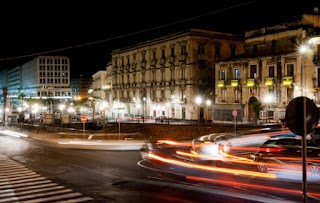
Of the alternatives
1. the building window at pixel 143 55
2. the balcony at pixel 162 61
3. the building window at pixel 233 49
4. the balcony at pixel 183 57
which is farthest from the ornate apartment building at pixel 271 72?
the building window at pixel 143 55

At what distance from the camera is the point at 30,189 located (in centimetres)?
1529

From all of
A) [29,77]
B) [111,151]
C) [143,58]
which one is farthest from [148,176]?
[29,77]

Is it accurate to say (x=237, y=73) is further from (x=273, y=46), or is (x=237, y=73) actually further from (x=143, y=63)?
(x=143, y=63)

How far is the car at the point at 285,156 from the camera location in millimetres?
16328

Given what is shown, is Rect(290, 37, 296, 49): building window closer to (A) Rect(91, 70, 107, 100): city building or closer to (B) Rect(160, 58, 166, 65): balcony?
(B) Rect(160, 58, 166, 65): balcony

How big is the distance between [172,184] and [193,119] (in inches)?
2057

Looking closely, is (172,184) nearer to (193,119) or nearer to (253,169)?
(253,169)

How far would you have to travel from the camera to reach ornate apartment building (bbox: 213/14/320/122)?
1893 inches

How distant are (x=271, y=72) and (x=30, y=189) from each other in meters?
43.1

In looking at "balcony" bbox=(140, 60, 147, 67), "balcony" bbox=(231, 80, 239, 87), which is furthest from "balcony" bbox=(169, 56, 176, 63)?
"balcony" bbox=(231, 80, 239, 87)

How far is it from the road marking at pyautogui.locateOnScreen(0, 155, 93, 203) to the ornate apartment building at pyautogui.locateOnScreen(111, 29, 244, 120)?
154ft

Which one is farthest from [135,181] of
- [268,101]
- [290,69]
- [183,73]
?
[183,73]

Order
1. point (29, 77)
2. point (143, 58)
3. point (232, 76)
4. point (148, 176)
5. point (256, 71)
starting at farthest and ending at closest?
point (29, 77), point (143, 58), point (232, 76), point (256, 71), point (148, 176)

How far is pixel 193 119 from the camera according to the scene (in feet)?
221
